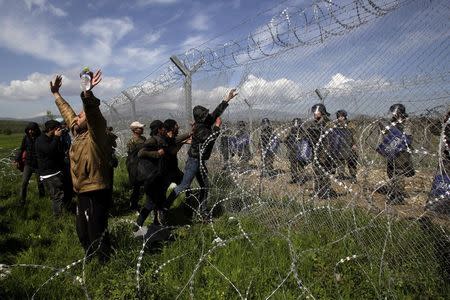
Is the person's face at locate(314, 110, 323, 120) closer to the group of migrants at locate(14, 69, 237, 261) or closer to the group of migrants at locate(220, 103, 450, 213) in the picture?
the group of migrants at locate(220, 103, 450, 213)

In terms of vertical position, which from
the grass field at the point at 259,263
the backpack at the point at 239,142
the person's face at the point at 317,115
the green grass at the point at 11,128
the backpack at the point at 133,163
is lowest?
the green grass at the point at 11,128

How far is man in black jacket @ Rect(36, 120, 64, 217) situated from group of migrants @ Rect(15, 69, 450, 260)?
0.01 metres

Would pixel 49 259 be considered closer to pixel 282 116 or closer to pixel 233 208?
pixel 233 208

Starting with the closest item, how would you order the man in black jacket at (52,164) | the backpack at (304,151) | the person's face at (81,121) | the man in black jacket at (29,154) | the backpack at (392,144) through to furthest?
the backpack at (392,144) → the person's face at (81,121) → the backpack at (304,151) → the man in black jacket at (52,164) → the man in black jacket at (29,154)

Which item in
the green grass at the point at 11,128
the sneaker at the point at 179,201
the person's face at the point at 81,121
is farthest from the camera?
the green grass at the point at 11,128

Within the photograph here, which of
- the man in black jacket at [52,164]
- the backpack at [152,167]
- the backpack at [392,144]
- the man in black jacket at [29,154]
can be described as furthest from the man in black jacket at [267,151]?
the man in black jacket at [29,154]

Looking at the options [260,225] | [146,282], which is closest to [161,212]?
[260,225]

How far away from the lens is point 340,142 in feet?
14.8

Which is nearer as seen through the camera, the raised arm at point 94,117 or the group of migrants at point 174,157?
the raised arm at point 94,117

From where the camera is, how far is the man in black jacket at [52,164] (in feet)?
20.3

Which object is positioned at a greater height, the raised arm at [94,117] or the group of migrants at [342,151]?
the raised arm at [94,117]

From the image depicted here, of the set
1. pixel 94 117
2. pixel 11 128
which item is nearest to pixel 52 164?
pixel 94 117

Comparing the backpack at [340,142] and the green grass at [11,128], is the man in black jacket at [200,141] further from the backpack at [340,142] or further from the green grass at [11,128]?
the green grass at [11,128]

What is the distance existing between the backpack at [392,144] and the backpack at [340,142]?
0.33 metres
